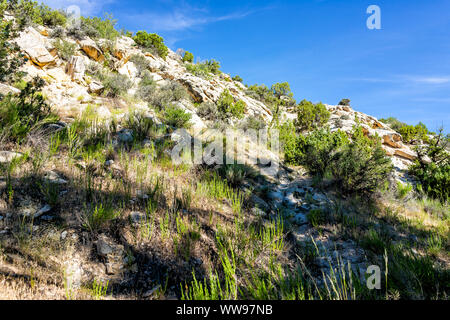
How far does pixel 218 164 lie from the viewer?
456 cm

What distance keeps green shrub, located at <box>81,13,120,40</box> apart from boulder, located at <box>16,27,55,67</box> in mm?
7061

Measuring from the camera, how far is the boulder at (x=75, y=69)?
8.39 metres

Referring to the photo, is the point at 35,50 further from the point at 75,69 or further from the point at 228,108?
the point at 228,108

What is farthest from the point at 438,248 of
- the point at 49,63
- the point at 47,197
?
the point at 49,63

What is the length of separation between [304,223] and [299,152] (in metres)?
3.20

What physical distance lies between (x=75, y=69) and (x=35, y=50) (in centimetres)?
144

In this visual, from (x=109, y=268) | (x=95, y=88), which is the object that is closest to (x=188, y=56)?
(x=95, y=88)

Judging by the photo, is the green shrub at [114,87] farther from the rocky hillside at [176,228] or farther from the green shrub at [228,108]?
the green shrub at [228,108]

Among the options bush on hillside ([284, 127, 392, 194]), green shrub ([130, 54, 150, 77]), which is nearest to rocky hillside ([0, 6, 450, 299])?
bush on hillside ([284, 127, 392, 194])

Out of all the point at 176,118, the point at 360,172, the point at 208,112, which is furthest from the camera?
the point at 208,112

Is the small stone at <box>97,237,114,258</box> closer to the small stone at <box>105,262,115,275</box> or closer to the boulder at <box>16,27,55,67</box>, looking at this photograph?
the small stone at <box>105,262,115,275</box>

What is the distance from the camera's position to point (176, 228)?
2.54 m

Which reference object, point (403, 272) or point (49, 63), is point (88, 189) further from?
point (49, 63)
